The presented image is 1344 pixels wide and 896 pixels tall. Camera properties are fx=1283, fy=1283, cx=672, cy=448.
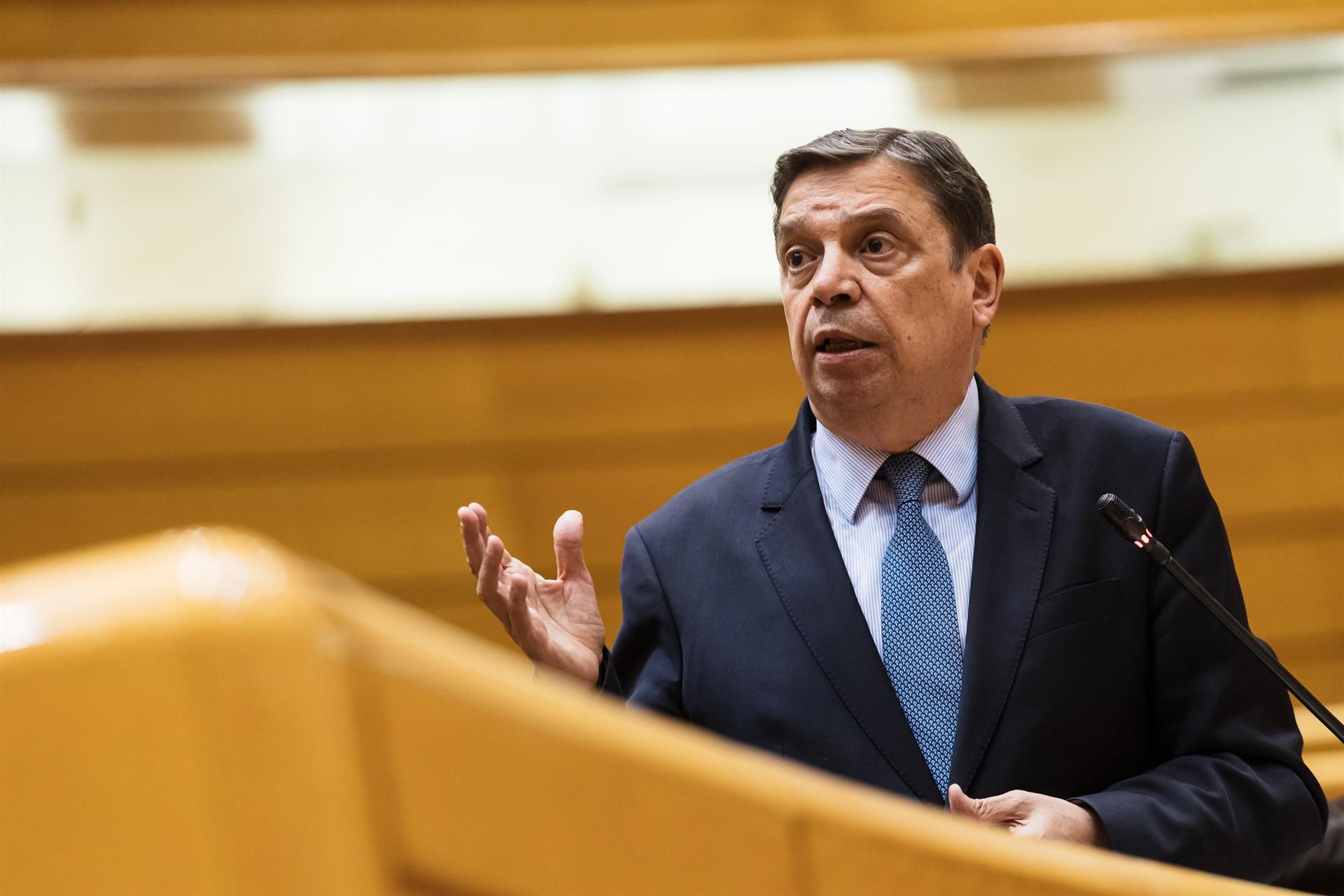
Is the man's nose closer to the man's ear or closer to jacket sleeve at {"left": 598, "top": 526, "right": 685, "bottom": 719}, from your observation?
the man's ear

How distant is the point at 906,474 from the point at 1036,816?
15.9 inches

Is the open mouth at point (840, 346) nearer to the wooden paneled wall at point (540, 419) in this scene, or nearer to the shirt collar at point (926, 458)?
the shirt collar at point (926, 458)

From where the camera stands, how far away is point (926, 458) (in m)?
1.31

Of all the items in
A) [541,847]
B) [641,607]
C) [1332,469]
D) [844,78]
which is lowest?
[1332,469]

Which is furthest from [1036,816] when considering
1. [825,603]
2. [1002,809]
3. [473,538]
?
[473,538]

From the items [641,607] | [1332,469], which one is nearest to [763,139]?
[1332,469]

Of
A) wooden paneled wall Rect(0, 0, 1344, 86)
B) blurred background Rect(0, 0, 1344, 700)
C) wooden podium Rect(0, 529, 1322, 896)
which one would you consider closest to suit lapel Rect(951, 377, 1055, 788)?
wooden podium Rect(0, 529, 1322, 896)

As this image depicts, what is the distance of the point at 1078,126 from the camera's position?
2.74 m

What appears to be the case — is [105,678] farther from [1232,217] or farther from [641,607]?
[1232,217]

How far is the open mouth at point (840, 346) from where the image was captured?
1.31 meters

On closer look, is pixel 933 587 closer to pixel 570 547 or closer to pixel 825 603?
pixel 825 603

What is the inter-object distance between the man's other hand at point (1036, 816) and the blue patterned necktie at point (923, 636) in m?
0.15

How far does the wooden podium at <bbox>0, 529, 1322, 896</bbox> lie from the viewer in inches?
14.4

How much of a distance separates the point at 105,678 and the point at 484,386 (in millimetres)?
2250
